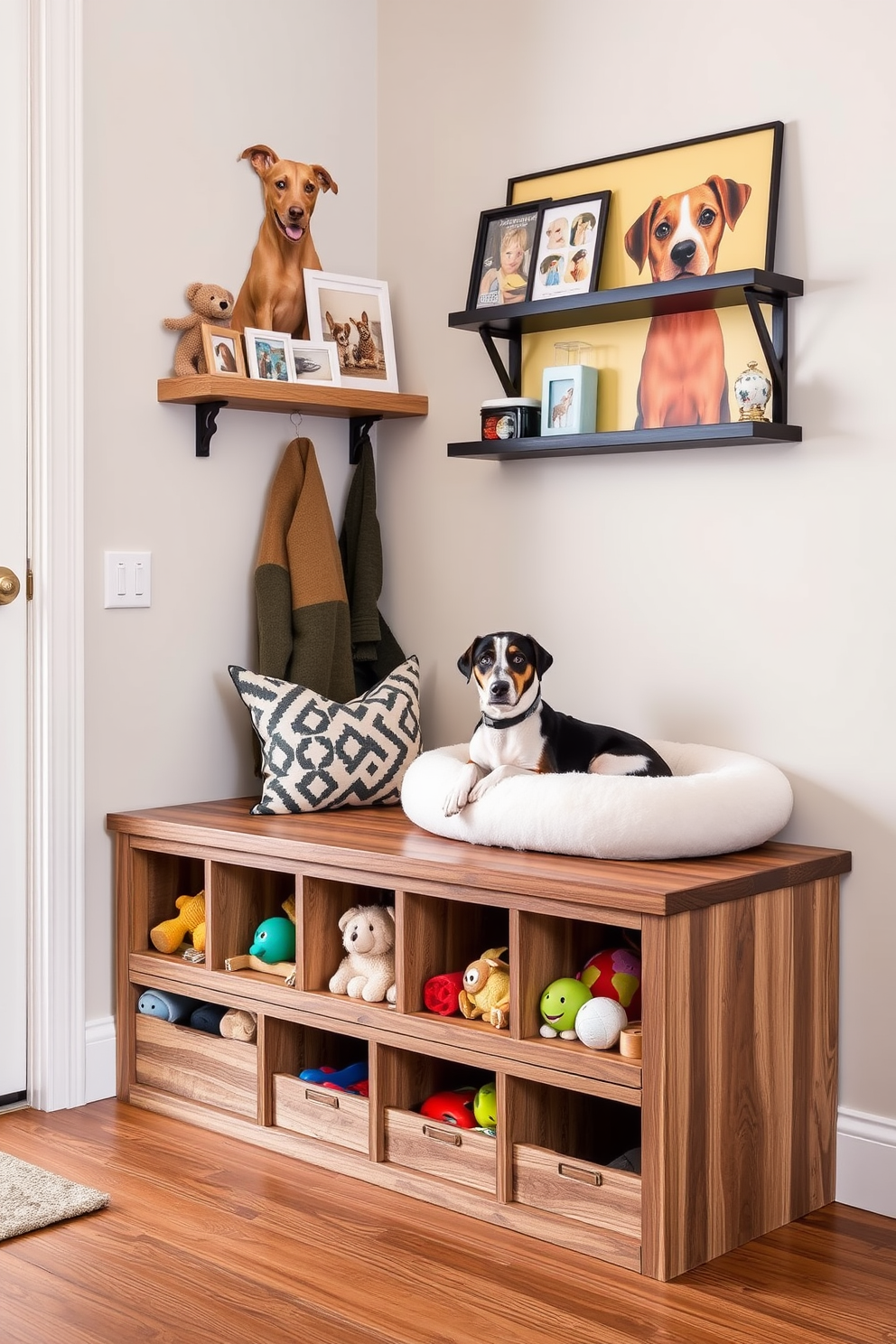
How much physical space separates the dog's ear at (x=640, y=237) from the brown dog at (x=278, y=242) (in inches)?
29.1

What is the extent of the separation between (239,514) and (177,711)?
451 mm

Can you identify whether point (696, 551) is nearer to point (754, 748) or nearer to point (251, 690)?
point (754, 748)

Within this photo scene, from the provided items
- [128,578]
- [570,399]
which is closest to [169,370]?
[128,578]

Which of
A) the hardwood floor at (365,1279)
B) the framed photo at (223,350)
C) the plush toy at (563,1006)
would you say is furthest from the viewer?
the framed photo at (223,350)

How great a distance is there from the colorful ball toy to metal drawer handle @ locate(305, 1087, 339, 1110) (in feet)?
1.76

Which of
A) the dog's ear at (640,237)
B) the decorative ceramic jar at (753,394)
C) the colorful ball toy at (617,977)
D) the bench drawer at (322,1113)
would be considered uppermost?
the dog's ear at (640,237)

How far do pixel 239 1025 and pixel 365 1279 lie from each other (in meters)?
0.70

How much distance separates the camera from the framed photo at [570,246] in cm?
264

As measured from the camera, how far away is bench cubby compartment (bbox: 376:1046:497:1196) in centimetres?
219

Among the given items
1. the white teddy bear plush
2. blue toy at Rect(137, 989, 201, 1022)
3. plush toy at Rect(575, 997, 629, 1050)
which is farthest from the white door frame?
plush toy at Rect(575, 997, 629, 1050)

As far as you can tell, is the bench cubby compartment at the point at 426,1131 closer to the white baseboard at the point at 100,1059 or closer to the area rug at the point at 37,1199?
the area rug at the point at 37,1199

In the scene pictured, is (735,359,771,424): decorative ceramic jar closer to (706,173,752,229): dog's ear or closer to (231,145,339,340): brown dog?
(706,173,752,229): dog's ear

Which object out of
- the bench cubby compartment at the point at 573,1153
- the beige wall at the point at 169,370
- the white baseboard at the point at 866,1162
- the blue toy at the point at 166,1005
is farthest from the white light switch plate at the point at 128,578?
the white baseboard at the point at 866,1162

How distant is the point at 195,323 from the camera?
9.29ft
